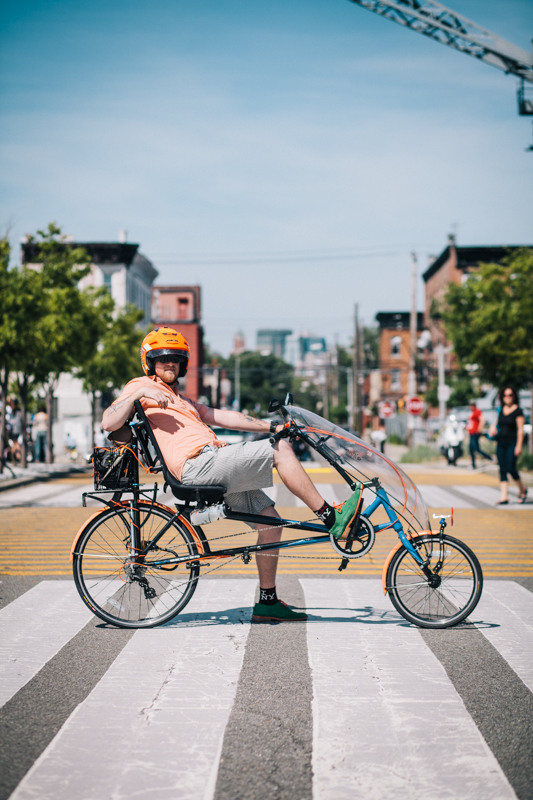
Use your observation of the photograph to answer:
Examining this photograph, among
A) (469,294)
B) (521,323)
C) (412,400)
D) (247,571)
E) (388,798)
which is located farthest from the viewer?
(412,400)

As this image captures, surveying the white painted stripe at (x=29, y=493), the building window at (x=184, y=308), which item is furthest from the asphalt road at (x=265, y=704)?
the building window at (x=184, y=308)

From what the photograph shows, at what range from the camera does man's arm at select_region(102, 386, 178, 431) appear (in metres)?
5.34

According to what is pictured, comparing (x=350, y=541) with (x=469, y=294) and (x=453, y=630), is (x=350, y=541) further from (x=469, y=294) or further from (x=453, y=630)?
(x=469, y=294)

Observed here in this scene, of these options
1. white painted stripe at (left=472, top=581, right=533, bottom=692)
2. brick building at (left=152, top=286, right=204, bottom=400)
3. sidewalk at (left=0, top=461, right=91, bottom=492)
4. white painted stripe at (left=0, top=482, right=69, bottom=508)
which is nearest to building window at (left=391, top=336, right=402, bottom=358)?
brick building at (left=152, top=286, right=204, bottom=400)

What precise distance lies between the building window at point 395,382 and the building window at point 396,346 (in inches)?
70.4

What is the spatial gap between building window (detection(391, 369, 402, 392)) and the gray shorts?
267 ft

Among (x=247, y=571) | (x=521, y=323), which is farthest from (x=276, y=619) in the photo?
(x=521, y=323)

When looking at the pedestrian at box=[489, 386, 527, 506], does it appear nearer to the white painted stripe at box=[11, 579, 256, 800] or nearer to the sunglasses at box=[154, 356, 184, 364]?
the sunglasses at box=[154, 356, 184, 364]

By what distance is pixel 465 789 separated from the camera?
127 inches

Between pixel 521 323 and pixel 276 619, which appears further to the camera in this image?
pixel 521 323

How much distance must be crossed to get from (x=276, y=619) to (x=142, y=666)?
128 cm

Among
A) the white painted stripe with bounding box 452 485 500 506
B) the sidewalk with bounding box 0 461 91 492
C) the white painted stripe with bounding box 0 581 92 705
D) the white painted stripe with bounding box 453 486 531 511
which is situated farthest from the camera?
the sidewalk with bounding box 0 461 91 492

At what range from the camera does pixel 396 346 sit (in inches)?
3445

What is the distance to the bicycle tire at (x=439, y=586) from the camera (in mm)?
5543
